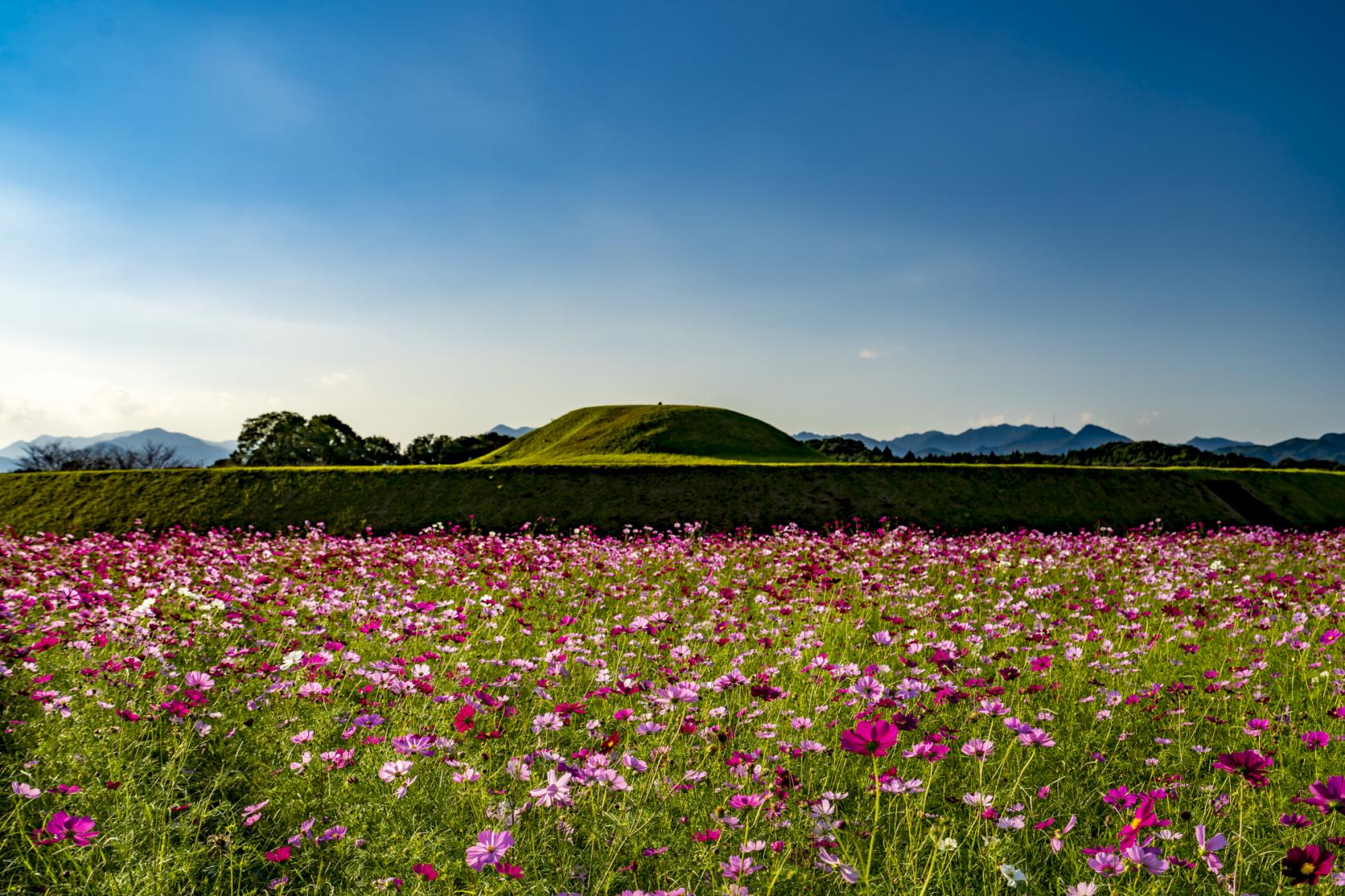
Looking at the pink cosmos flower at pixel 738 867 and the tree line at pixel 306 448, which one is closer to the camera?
the pink cosmos flower at pixel 738 867

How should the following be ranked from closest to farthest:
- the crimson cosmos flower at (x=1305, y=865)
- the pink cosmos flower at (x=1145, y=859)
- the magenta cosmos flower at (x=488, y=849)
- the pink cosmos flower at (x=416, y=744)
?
the crimson cosmos flower at (x=1305, y=865), the pink cosmos flower at (x=1145, y=859), the magenta cosmos flower at (x=488, y=849), the pink cosmos flower at (x=416, y=744)

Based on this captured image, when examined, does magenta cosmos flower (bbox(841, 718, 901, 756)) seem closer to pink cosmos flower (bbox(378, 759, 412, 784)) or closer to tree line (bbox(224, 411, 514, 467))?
pink cosmos flower (bbox(378, 759, 412, 784))

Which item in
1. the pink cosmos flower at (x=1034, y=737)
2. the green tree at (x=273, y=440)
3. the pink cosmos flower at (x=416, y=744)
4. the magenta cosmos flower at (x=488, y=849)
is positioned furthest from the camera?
the green tree at (x=273, y=440)

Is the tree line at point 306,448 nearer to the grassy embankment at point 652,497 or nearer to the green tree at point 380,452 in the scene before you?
the green tree at point 380,452

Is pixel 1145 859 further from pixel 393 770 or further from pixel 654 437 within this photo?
pixel 654 437

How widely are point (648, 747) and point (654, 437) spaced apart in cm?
5022

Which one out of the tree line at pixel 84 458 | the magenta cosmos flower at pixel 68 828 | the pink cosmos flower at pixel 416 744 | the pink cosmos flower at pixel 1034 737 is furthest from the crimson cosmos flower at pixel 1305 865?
the tree line at pixel 84 458

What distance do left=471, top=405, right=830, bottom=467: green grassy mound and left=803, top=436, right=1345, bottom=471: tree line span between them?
140 inches

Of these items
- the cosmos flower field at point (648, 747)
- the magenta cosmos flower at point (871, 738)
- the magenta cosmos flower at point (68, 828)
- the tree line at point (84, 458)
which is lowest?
the cosmos flower field at point (648, 747)

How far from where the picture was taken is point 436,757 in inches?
146

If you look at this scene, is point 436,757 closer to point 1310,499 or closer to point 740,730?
point 740,730

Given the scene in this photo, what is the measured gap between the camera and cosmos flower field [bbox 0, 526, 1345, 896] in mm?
2936

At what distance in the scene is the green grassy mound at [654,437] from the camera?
171 feet

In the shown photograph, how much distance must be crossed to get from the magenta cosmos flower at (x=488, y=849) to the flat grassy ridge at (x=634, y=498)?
15.8 metres
